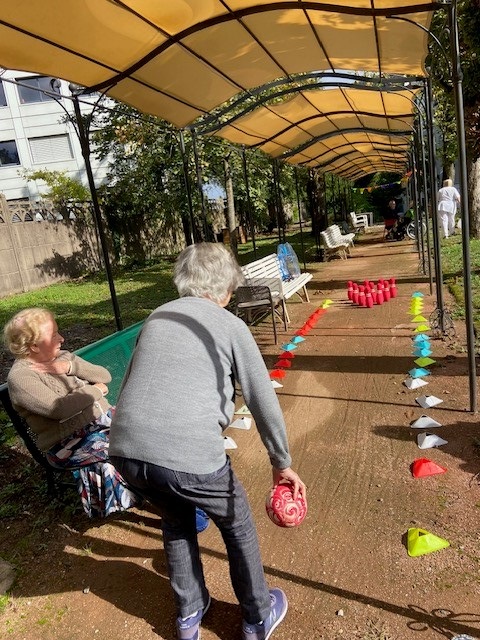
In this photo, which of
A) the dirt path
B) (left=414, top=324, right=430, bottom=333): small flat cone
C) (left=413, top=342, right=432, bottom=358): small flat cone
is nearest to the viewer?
the dirt path

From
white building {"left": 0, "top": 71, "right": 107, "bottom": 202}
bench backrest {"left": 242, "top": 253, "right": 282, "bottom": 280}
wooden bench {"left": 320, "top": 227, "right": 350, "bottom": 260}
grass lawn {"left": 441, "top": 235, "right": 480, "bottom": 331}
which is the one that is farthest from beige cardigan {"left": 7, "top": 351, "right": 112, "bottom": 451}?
white building {"left": 0, "top": 71, "right": 107, "bottom": 202}

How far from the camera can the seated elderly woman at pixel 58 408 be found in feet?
9.14

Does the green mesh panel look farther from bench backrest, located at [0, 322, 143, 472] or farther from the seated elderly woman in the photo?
the seated elderly woman

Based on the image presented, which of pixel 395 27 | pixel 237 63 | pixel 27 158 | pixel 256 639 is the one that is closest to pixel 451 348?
pixel 395 27

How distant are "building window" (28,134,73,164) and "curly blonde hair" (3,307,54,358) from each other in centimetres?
3169

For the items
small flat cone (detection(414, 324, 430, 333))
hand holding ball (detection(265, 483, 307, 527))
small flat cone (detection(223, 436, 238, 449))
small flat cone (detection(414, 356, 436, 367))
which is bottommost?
small flat cone (detection(223, 436, 238, 449))

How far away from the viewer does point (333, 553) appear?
2.59 metres

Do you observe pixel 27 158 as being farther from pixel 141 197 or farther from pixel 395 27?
pixel 395 27

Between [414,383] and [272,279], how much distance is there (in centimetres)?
334

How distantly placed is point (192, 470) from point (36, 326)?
1.53m

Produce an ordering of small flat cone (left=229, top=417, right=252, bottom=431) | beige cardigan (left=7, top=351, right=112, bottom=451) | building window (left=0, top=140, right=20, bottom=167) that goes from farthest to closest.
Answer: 1. building window (left=0, top=140, right=20, bottom=167)
2. small flat cone (left=229, top=417, right=252, bottom=431)
3. beige cardigan (left=7, top=351, right=112, bottom=451)

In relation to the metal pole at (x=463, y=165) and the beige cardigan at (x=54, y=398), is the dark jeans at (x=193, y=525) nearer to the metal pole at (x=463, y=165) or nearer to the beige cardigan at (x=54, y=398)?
the beige cardigan at (x=54, y=398)

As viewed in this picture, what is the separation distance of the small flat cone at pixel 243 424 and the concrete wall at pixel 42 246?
11119 mm

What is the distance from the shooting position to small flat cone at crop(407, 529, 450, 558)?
2502mm
